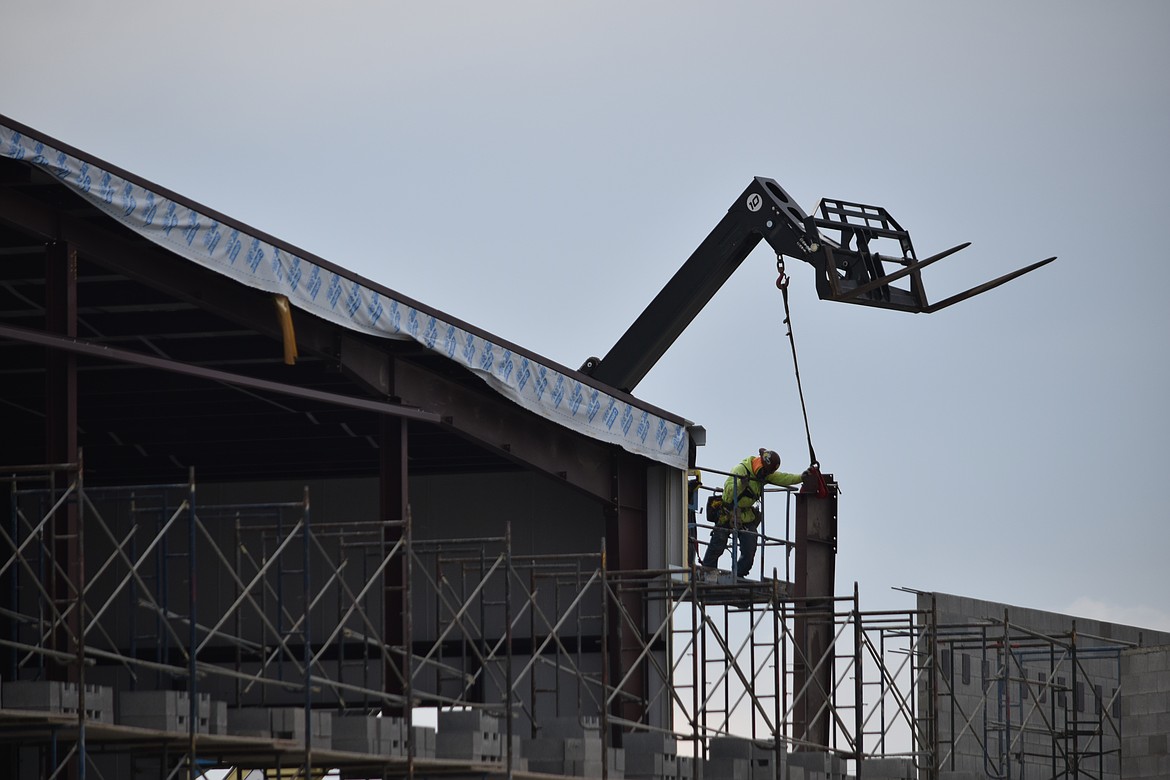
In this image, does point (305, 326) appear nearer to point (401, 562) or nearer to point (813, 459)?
point (401, 562)

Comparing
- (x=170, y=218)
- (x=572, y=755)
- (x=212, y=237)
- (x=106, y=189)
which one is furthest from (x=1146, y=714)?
(x=106, y=189)

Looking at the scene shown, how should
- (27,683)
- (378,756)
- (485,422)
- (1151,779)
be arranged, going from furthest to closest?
(1151,779)
(485,422)
(378,756)
(27,683)

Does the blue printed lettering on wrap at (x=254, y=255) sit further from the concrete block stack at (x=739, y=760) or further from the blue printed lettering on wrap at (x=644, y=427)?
the concrete block stack at (x=739, y=760)

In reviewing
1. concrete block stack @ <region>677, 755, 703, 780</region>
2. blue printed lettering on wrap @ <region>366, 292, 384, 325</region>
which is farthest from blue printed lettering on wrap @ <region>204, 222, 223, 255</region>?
concrete block stack @ <region>677, 755, 703, 780</region>

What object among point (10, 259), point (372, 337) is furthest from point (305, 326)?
point (10, 259)

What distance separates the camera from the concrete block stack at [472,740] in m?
21.9

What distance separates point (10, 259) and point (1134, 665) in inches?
838

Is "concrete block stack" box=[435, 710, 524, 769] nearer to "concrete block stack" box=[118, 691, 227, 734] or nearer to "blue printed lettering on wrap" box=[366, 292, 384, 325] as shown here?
"concrete block stack" box=[118, 691, 227, 734]

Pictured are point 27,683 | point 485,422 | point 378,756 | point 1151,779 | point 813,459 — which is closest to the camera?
point 27,683

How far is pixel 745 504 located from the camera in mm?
29094

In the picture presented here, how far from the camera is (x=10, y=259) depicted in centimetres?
2225

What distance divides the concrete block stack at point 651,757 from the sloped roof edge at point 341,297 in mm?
4265

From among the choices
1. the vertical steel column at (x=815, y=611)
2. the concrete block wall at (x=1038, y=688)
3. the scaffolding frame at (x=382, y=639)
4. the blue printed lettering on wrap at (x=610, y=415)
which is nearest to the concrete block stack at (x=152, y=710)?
the scaffolding frame at (x=382, y=639)

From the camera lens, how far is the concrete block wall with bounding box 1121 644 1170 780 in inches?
1289
